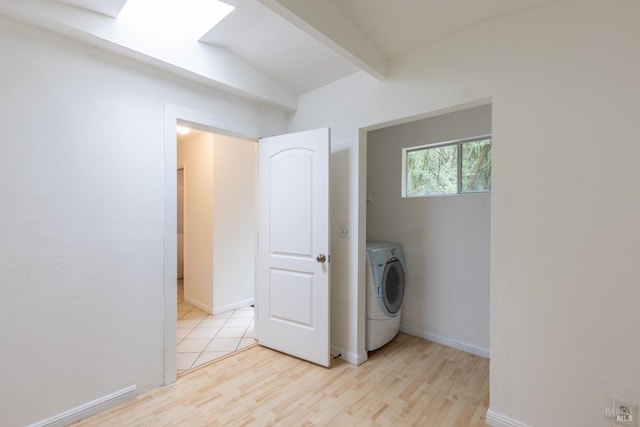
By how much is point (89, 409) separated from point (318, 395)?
1.40 m

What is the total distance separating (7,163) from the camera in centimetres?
147

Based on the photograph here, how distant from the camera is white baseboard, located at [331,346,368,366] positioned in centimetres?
234

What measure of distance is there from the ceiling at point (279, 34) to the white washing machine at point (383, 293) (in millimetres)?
1546

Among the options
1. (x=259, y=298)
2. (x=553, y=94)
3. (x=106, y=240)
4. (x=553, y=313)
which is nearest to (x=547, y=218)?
(x=553, y=313)

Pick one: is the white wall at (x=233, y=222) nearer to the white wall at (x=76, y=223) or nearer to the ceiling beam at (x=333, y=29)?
the white wall at (x=76, y=223)

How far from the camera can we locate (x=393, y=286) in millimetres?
2766

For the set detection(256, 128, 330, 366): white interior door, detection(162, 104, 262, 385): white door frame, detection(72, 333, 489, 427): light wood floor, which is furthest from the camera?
detection(256, 128, 330, 366): white interior door

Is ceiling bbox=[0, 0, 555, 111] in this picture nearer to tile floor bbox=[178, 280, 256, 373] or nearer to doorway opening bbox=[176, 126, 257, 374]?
doorway opening bbox=[176, 126, 257, 374]

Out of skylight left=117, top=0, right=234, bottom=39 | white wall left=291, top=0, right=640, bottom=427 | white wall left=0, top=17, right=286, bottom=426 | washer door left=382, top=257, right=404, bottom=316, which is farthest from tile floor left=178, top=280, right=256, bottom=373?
skylight left=117, top=0, right=234, bottom=39

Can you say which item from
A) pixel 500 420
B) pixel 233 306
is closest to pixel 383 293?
pixel 500 420

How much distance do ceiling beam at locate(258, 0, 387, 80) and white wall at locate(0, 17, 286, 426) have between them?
1126mm

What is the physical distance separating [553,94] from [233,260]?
138 inches

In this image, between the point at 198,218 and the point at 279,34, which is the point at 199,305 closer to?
the point at 198,218

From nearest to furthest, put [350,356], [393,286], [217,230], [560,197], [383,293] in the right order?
1. [560,197]
2. [350,356]
3. [383,293]
4. [393,286]
5. [217,230]
